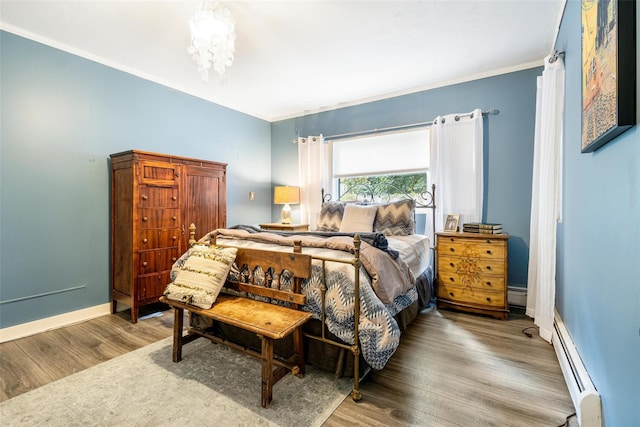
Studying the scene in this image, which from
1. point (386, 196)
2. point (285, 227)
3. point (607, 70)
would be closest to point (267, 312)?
point (607, 70)

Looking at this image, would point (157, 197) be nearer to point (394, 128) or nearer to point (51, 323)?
point (51, 323)

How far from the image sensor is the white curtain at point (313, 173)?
4.34 m

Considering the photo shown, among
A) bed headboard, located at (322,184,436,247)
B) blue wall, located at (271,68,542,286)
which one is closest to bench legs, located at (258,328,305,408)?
bed headboard, located at (322,184,436,247)

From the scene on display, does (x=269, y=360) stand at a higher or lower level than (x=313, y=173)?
lower

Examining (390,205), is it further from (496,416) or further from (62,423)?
(62,423)

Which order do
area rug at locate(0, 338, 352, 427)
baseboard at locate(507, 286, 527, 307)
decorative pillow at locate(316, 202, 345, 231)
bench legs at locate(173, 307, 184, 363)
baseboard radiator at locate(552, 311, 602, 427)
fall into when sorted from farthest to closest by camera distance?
decorative pillow at locate(316, 202, 345, 231), baseboard at locate(507, 286, 527, 307), bench legs at locate(173, 307, 184, 363), area rug at locate(0, 338, 352, 427), baseboard radiator at locate(552, 311, 602, 427)

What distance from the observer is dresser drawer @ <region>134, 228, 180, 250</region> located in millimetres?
2773

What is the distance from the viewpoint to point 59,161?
2.67m

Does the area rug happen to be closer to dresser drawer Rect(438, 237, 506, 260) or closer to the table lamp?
dresser drawer Rect(438, 237, 506, 260)

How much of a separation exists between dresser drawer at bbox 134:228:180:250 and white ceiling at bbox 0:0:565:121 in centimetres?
173

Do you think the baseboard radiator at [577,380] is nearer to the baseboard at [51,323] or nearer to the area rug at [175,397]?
the area rug at [175,397]

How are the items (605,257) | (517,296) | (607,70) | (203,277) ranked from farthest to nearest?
(517,296)
(203,277)
(605,257)
(607,70)

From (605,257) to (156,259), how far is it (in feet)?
10.8

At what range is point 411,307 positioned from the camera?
2506 mm
